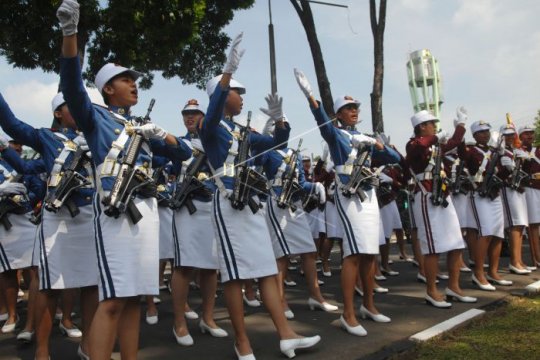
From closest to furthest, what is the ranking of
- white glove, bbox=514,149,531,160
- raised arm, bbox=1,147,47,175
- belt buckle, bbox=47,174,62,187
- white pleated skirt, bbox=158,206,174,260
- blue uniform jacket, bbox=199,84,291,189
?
blue uniform jacket, bbox=199,84,291,189, belt buckle, bbox=47,174,62,187, raised arm, bbox=1,147,47,175, white pleated skirt, bbox=158,206,174,260, white glove, bbox=514,149,531,160

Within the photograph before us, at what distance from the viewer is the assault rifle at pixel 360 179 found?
4.98 metres

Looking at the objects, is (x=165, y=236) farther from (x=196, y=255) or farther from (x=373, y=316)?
(x=373, y=316)

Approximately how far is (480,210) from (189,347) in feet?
14.4

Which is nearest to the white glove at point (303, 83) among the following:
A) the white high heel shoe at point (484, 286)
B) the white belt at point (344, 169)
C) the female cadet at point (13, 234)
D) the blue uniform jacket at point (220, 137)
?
the blue uniform jacket at point (220, 137)

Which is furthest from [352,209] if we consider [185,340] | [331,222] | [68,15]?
[331,222]

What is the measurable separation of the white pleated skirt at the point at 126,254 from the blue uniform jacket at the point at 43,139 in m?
0.95

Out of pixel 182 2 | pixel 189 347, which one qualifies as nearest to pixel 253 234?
pixel 189 347

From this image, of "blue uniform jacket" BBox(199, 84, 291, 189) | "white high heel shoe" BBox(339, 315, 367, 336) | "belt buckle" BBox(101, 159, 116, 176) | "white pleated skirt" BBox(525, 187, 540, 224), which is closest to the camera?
"belt buckle" BBox(101, 159, 116, 176)

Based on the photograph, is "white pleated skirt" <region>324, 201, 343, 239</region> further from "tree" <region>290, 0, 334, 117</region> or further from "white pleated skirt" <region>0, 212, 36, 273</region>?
"tree" <region>290, 0, 334, 117</region>

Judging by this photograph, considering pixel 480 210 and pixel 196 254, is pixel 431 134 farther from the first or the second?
pixel 196 254

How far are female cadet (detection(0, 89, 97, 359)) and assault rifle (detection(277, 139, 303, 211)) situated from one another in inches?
93.7

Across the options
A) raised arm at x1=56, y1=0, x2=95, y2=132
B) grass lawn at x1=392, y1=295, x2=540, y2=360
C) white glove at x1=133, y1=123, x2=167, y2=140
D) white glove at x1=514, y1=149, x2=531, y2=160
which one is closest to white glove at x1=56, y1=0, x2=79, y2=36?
raised arm at x1=56, y1=0, x2=95, y2=132

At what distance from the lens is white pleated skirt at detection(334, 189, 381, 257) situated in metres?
4.86

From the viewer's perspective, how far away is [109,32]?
11.5 m
